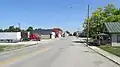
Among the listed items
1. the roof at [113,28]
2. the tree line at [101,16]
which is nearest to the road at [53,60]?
the roof at [113,28]

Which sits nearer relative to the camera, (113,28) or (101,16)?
(113,28)

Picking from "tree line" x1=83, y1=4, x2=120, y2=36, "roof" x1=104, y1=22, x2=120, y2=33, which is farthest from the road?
"tree line" x1=83, y1=4, x2=120, y2=36

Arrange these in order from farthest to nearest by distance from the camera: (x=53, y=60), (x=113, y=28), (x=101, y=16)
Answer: (x=101, y=16) < (x=113, y=28) < (x=53, y=60)

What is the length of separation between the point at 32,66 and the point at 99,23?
59067mm

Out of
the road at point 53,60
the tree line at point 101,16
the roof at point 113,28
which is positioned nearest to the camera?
the road at point 53,60

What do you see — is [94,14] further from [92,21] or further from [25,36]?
[25,36]

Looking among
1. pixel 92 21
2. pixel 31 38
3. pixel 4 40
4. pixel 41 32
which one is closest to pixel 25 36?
pixel 31 38

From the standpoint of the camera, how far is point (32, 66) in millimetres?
15578

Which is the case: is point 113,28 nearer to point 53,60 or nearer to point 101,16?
point 101,16

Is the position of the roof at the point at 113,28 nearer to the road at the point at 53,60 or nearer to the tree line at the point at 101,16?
the tree line at the point at 101,16

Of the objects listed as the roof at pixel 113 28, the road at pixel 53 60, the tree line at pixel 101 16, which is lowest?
the road at pixel 53 60

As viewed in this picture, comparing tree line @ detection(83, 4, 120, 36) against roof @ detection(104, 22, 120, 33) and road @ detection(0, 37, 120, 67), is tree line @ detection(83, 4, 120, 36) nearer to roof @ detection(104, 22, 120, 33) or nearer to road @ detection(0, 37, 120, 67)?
roof @ detection(104, 22, 120, 33)

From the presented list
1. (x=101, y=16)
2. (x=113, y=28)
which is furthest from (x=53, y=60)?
(x=101, y=16)

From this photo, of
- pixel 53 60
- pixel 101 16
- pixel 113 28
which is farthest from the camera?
pixel 101 16
